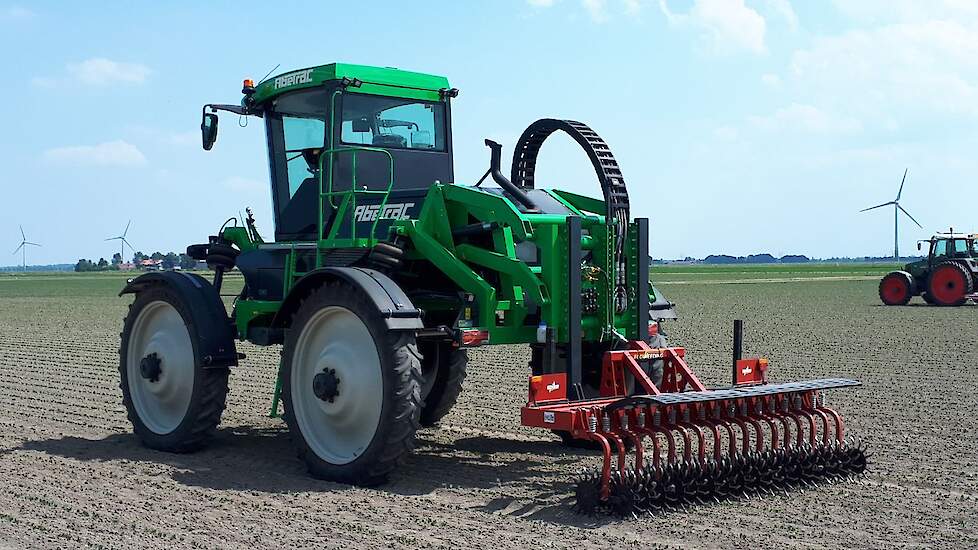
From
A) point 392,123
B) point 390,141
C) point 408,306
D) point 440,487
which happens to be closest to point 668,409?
point 440,487

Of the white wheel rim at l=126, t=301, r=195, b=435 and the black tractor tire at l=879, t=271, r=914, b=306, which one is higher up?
the black tractor tire at l=879, t=271, r=914, b=306

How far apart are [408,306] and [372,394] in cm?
73

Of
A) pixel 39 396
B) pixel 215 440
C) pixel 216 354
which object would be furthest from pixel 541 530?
pixel 39 396

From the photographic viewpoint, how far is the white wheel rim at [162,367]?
9.83 m

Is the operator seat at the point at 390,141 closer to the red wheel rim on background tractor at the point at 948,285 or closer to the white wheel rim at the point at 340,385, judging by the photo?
the white wheel rim at the point at 340,385

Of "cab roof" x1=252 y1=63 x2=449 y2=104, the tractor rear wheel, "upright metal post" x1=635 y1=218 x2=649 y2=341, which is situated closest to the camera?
"upright metal post" x1=635 y1=218 x2=649 y2=341

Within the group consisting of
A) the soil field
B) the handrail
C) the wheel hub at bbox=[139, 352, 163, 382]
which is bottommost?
the soil field

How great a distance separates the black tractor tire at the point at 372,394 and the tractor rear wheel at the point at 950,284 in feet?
96.3

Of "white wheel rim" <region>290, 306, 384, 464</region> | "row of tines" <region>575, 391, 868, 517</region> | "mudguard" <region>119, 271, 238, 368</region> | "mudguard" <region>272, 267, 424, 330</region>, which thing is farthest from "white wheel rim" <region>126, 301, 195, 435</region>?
"row of tines" <region>575, 391, 868, 517</region>

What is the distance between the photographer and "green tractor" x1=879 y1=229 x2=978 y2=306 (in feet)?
110

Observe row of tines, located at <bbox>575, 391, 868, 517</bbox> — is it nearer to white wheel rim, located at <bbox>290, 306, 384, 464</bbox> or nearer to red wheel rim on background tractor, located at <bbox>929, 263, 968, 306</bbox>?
white wheel rim, located at <bbox>290, 306, 384, 464</bbox>

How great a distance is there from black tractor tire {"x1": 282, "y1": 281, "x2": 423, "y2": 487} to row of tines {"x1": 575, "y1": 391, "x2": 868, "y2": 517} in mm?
1329

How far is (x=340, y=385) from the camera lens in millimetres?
8266

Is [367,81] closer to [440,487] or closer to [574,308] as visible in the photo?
[574,308]
